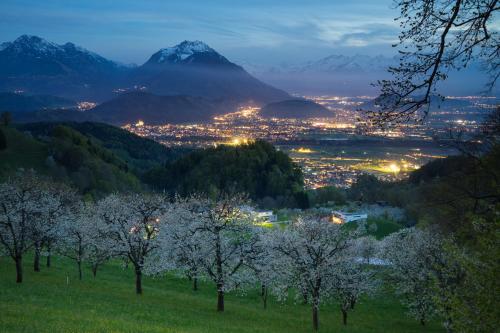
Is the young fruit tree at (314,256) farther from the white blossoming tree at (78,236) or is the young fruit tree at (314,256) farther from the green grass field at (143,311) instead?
the white blossoming tree at (78,236)

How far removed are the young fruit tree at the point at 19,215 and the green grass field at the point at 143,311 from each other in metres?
2.43

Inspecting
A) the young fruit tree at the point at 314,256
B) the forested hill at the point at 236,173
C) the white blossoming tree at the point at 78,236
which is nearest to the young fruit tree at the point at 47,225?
the white blossoming tree at the point at 78,236

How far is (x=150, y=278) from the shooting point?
49.7 m

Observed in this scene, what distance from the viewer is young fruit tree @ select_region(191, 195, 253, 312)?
31.9 meters

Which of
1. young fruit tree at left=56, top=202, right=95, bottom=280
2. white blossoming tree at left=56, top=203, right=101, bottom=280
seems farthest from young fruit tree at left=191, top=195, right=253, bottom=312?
young fruit tree at left=56, top=202, right=95, bottom=280

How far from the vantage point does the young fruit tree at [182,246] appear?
32812 mm

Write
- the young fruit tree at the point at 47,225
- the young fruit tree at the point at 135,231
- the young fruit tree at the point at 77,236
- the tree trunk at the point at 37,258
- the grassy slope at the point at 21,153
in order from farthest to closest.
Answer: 1. the grassy slope at the point at 21,153
2. the young fruit tree at the point at 77,236
3. the tree trunk at the point at 37,258
4. the young fruit tree at the point at 47,225
5. the young fruit tree at the point at 135,231

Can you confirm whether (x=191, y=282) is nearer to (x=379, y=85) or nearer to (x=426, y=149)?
(x=379, y=85)

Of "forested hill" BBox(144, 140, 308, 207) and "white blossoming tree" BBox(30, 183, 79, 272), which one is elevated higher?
"white blossoming tree" BBox(30, 183, 79, 272)

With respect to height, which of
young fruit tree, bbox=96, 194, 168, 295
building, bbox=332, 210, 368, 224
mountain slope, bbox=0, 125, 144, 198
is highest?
young fruit tree, bbox=96, 194, 168, 295

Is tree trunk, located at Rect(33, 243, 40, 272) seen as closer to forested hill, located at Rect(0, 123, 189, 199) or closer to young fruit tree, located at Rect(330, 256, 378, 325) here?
young fruit tree, located at Rect(330, 256, 378, 325)

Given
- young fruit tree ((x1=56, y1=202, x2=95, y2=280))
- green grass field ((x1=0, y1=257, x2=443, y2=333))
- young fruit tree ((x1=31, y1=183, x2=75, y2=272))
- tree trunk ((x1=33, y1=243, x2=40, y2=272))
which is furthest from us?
young fruit tree ((x1=56, y1=202, x2=95, y2=280))

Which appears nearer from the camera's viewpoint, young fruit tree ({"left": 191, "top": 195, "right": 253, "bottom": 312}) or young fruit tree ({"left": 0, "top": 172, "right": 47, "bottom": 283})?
young fruit tree ({"left": 191, "top": 195, "right": 253, "bottom": 312})

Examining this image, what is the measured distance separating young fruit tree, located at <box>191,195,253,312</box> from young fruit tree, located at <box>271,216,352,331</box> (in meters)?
2.88
